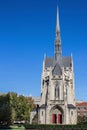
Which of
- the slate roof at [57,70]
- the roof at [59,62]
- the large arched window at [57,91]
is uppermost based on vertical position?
the roof at [59,62]

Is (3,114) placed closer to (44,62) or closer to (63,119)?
(63,119)

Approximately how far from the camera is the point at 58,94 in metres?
101

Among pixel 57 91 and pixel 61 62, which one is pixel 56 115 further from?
pixel 61 62

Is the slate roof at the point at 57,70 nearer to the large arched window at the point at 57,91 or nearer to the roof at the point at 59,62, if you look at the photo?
the roof at the point at 59,62

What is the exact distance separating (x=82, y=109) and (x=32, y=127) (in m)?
68.2

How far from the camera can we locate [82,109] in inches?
5605

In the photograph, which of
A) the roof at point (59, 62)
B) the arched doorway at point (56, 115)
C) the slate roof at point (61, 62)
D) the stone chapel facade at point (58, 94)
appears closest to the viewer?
the stone chapel facade at point (58, 94)

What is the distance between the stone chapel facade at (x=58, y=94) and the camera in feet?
320

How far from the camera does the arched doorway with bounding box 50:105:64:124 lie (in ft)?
323

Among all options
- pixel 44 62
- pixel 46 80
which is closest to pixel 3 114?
pixel 46 80

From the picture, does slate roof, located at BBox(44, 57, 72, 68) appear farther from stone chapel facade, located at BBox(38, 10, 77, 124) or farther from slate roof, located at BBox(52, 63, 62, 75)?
slate roof, located at BBox(52, 63, 62, 75)

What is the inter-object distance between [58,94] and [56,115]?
7338mm

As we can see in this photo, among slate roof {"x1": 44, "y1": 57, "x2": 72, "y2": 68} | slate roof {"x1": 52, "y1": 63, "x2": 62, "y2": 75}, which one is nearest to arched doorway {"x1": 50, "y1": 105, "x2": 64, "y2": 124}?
slate roof {"x1": 52, "y1": 63, "x2": 62, "y2": 75}

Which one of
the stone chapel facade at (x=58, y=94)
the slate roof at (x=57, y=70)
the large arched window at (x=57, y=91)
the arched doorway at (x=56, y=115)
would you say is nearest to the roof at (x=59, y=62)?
the stone chapel facade at (x=58, y=94)
